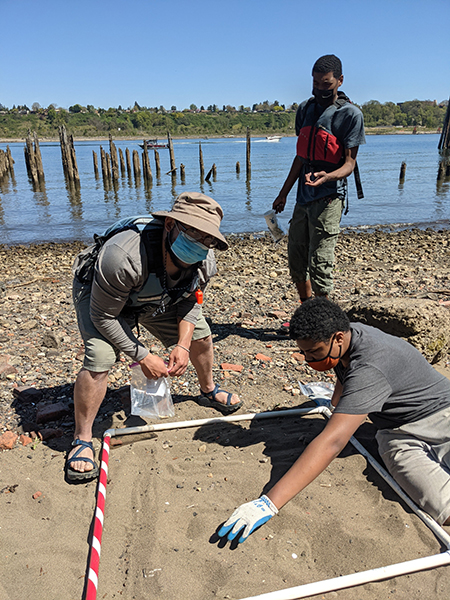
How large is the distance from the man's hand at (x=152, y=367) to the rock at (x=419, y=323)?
7.08 ft

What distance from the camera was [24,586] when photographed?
2137mm

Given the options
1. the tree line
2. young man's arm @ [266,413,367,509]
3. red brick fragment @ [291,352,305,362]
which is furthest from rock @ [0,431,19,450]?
the tree line

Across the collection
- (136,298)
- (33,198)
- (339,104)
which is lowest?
(33,198)

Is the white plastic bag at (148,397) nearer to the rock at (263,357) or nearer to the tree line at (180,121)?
the rock at (263,357)

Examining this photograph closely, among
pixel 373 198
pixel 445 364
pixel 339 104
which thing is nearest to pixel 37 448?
pixel 445 364

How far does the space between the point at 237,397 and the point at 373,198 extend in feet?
61.4

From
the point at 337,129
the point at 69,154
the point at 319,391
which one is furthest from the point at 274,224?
the point at 69,154

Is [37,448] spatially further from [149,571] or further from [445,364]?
[445,364]

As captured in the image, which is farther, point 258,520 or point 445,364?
point 445,364

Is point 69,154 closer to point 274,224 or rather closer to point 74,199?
point 74,199

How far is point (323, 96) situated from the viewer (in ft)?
13.3

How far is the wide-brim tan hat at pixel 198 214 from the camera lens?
251cm

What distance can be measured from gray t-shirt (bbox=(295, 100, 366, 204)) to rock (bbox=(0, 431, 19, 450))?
3.04 m

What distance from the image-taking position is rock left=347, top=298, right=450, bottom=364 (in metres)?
3.97
